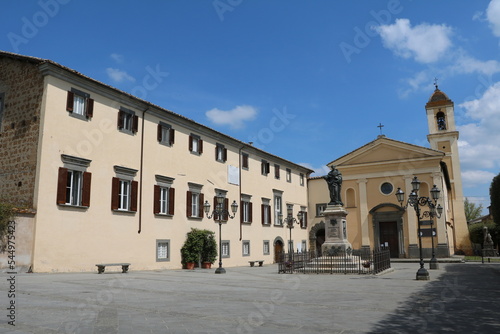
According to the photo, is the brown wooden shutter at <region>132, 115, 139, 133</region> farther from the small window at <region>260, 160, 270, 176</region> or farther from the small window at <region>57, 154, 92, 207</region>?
the small window at <region>260, 160, 270, 176</region>

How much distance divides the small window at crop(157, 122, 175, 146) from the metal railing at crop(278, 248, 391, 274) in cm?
960

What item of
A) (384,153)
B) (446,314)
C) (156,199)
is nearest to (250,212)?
(156,199)

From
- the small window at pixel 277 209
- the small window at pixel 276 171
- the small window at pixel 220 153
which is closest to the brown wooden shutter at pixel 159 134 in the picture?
the small window at pixel 220 153

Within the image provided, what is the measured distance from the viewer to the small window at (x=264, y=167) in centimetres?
3375

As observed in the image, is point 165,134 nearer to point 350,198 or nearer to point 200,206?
point 200,206

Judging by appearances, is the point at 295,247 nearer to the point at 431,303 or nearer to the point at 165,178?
the point at 165,178

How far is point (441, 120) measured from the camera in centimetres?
4725

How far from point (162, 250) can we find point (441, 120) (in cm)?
3702

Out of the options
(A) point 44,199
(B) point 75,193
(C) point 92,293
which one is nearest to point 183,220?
(B) point 75,193

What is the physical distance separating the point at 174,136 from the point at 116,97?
458 cm

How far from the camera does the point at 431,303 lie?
9.41 metres

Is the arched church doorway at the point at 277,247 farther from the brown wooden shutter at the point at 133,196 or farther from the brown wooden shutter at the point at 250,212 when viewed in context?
the brown wooden shutter at the point at 133,196

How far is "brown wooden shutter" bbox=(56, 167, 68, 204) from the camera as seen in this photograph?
1788cm

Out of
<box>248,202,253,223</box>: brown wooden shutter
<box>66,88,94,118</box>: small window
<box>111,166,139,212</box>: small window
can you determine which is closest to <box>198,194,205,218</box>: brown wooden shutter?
<box>111,166,139,212</box>: small window
